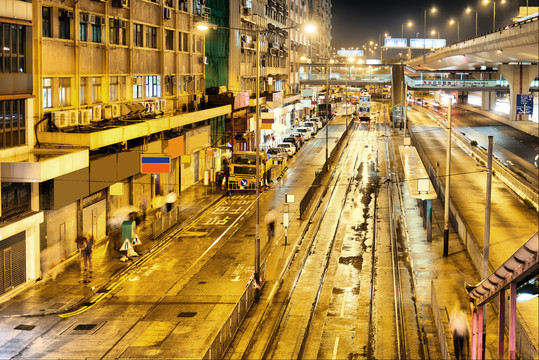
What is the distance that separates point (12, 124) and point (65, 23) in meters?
6.51

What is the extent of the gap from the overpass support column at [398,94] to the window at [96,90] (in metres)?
70.1

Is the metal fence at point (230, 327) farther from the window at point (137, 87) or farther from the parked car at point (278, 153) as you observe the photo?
the parked car at point (278, 153)

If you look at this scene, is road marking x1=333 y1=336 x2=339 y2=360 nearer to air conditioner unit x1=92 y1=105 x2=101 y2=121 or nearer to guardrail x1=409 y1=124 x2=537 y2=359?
guardrail x1=409 y1=124 x2=537 y2=359

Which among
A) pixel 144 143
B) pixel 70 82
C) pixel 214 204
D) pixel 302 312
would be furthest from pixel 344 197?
pixel 302 312

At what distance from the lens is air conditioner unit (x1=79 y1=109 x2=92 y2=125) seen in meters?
33.0

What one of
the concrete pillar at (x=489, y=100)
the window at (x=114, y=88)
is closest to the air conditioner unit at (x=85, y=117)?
the window at (x=114, y=88)

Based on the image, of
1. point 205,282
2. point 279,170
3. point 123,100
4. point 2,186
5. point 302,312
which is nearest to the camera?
point 302,312

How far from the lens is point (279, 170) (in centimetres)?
6053

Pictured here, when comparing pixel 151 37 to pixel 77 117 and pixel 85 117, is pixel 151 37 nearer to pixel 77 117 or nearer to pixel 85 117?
pixel 85 117

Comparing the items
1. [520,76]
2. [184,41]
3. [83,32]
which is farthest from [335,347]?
[520,76]

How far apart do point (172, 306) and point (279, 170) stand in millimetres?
35947

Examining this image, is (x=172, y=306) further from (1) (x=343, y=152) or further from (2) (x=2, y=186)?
(1) (x=343, y=152)

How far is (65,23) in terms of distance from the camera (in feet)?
105

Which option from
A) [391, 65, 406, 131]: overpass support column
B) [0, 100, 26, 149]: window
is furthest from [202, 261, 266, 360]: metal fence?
[391, 65, 406, 131]: overpass support column
